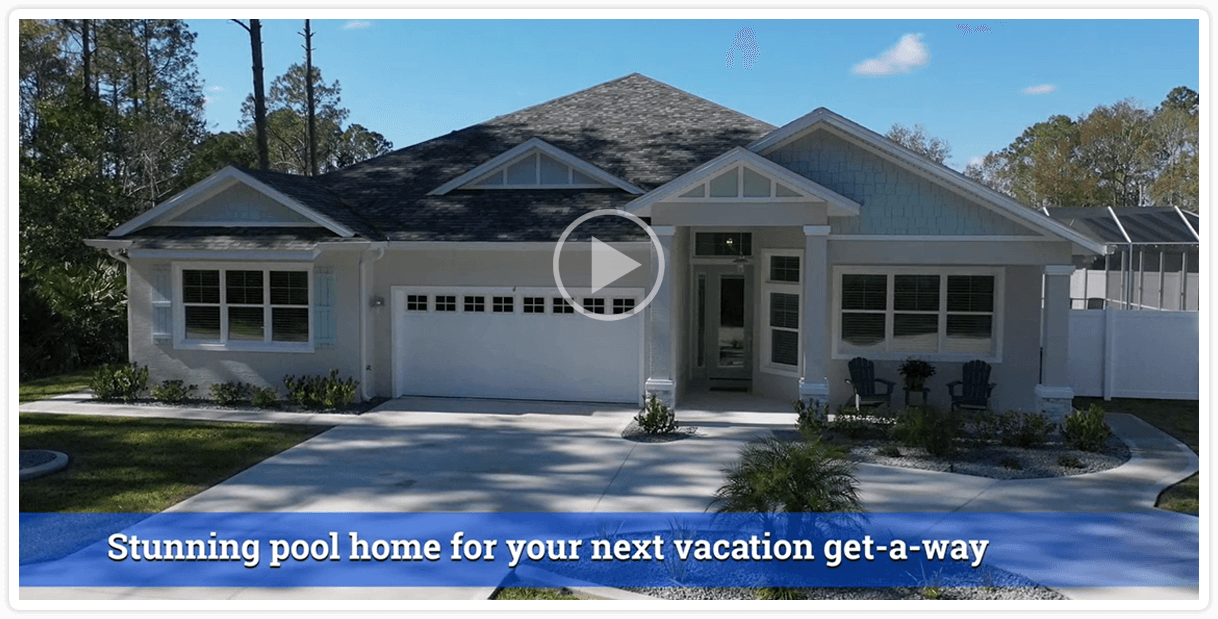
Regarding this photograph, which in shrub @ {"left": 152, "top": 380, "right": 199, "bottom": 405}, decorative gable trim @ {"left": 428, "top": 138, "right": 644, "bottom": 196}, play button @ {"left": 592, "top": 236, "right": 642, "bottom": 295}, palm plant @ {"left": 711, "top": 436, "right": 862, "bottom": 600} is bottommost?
shrub @ {"left": 152, "top": 380, "right": 199, "bottom": 405}

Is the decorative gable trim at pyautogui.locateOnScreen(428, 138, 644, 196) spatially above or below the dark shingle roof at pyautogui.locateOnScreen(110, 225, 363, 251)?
above

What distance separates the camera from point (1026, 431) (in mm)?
12602

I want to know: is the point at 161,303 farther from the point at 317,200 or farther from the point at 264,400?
the point at 317,200

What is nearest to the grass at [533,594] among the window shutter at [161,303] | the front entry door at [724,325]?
the front entry door at [724,325]

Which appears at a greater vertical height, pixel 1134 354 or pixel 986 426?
pixel 1134 354

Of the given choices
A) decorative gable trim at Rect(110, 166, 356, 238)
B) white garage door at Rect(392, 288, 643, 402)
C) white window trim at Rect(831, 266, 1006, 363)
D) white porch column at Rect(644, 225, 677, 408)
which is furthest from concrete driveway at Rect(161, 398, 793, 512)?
decorative gable trim at Rect(110, 166, 356, 238)

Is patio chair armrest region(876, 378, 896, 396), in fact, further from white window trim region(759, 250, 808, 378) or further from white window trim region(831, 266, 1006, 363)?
white window trim region(759, 250, 808, 378)

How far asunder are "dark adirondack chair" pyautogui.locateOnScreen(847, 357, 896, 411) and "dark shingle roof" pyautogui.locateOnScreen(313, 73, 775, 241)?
513 centimetres

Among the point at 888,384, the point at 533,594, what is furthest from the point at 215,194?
the point at 888,384

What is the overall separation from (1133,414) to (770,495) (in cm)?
1084

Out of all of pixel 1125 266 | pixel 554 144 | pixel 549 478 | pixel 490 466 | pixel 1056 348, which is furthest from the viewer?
pixel 1125 266

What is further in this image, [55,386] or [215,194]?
[55,386]

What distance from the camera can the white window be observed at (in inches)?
611

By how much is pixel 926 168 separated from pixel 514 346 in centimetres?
741
